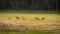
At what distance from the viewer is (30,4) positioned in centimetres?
216

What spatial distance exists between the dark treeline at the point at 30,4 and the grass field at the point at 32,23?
146 mm

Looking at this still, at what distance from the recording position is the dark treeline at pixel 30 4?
2150 millimetres

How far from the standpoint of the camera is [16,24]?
5.80 feet

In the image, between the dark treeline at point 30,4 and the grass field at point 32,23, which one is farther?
the dark treeline at point 30,4

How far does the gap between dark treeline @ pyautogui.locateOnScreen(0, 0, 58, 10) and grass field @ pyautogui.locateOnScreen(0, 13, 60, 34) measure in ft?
0.48

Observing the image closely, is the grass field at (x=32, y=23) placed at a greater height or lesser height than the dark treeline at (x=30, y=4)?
lesser

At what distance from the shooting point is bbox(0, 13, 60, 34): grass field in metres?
1.61

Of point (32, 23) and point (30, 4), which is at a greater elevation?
point (30, 4)

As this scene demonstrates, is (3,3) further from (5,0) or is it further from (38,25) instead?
(38,25)

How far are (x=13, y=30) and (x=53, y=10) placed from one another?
764mm

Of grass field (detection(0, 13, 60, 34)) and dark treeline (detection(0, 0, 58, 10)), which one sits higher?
dark treeline (detection(0, 0, 58, 10))

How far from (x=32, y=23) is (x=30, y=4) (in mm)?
432

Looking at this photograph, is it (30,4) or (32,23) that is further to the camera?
(30,4)

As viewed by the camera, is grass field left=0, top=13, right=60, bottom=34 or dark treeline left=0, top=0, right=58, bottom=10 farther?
dark treeline left=0, top=0, right=58, bottom=10
